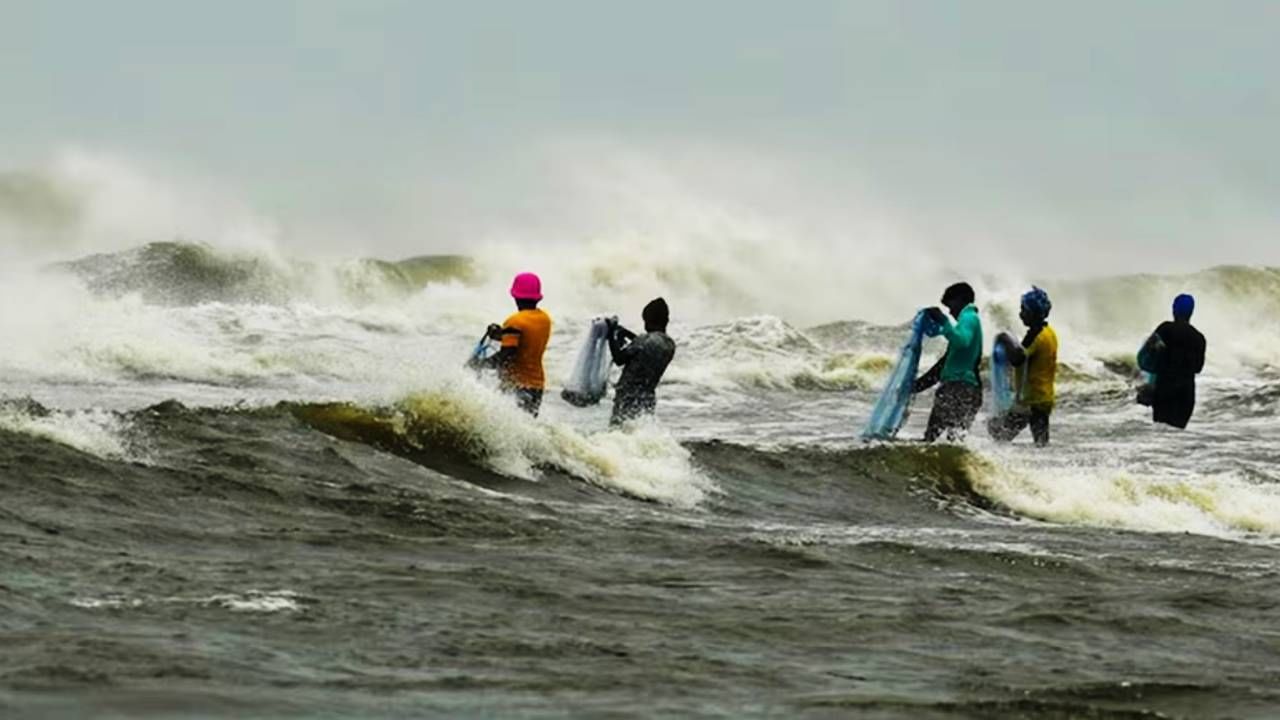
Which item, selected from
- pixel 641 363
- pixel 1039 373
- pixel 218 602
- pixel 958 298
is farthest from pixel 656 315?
pixel 218 602

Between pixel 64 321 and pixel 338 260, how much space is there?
22.4 m

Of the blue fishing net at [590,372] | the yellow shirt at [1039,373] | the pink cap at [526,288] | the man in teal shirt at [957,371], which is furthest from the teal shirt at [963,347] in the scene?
the pink cap at [526,288]

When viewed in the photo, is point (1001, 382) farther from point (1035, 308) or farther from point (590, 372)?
point (590, 372)

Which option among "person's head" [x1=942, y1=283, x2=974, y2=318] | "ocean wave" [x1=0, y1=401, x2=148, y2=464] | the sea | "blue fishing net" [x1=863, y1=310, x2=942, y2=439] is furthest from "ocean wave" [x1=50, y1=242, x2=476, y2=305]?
"ocean wave" [x1=0, y1=401, x2=148, y2=464]

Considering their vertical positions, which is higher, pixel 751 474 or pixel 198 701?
pixel 751 474

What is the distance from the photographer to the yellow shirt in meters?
16.3

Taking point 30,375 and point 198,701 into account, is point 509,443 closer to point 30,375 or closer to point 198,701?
point 198,701

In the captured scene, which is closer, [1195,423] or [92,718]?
[92,718]

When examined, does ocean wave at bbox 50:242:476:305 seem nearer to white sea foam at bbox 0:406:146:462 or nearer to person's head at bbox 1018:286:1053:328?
person's head at bbox 1018:286:1053:328

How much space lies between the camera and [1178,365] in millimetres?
17625

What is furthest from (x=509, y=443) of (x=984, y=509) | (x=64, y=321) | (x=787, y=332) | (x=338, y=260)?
(x=338, y=260)

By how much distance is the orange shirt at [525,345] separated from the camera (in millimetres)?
14227

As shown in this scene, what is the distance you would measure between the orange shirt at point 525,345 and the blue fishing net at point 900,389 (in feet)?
11.0

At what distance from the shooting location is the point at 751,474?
48.6 ft
